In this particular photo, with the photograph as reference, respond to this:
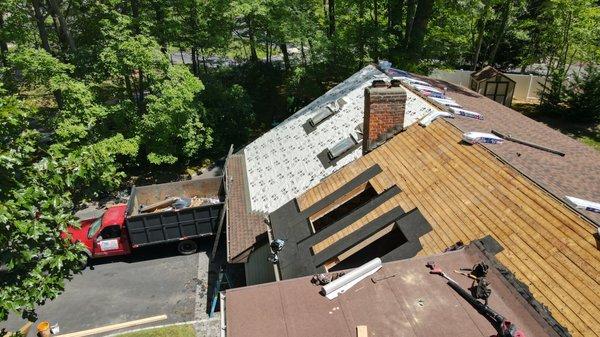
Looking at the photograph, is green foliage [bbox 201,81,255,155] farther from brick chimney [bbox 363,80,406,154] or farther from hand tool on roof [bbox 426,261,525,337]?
hand tool on roof [bbox 426,261,525,337]

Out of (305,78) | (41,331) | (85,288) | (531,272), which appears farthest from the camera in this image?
(305,78)

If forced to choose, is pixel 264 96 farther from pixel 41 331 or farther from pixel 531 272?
pixel 531 272

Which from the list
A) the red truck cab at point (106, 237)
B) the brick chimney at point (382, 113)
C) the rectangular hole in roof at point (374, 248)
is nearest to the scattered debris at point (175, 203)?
the red truck cab at point (106, 237)

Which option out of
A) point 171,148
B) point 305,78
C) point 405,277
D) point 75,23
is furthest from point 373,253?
point 75,23

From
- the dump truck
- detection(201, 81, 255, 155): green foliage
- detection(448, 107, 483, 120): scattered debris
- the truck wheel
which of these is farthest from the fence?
the truck wheel

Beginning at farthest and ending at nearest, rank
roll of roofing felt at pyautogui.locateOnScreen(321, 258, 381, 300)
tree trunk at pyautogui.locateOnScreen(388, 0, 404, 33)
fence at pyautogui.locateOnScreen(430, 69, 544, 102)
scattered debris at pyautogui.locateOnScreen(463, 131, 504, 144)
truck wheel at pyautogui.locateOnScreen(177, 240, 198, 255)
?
fence at pyautogui.locateOnScreen(430, 69, 544, 102)
tree trunk at pyautogui.locateOnScreen(388, 0, 404, 33)
truck wheel at pyautogui.locateOnScreen(177, 240, 198, 255)
scattered debris at pyautogui.locateOnScreen(463, 131, 504, 144)
roll of roofing felt at pyautogui.locateOnScreen(321, 258, 381, 300)

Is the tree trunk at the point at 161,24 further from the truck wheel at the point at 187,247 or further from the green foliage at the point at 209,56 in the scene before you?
the truck wheel at the point at 187,247

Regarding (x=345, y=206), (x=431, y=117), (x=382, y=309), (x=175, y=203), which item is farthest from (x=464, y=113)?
(x=175, y=203)
